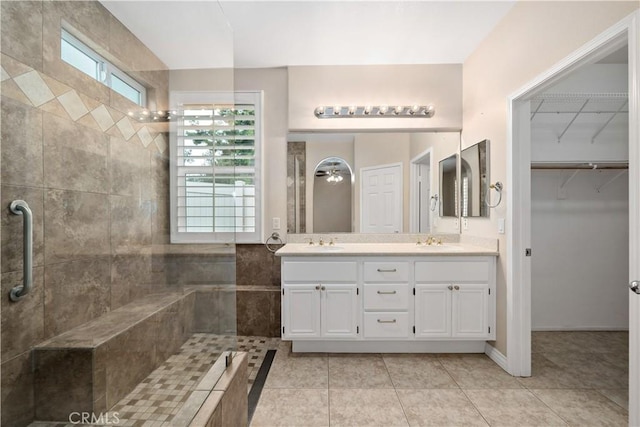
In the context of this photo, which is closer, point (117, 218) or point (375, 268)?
point (117, 218)

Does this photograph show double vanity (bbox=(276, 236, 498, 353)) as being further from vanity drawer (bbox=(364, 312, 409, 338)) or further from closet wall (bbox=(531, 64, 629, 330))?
closet wall (bbox=(531, 64, 629, 330))

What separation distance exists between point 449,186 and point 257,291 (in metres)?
2.12

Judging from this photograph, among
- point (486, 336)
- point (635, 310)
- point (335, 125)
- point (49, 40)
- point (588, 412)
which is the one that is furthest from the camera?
point (335, 125)

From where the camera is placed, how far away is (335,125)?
2.83 metres

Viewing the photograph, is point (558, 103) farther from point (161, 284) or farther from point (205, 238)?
point (161, 284)

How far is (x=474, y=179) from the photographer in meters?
2.59

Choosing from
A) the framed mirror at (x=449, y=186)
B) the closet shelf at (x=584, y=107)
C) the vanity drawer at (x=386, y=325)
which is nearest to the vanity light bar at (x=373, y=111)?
the framed mirror at (x=449, y=186)

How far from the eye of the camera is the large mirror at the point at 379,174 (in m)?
2.88

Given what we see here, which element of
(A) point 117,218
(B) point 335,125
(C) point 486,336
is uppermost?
(B) point 335,125

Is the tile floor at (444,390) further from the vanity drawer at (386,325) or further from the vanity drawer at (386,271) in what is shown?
the vanity drawer at (386,271)

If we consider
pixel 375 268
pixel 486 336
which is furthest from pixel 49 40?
pixel 486 336

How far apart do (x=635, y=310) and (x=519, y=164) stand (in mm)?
1101

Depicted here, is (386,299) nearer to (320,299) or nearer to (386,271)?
(386,271)

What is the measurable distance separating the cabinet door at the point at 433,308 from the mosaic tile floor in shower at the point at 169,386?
5.19 feet
